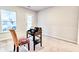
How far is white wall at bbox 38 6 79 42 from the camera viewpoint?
3.88 m

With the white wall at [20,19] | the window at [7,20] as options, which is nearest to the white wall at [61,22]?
the white wall at [20,19]

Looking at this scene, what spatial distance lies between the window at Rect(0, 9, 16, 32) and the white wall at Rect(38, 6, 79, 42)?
2.47 metres

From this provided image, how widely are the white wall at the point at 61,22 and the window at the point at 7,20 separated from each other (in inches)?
97.3

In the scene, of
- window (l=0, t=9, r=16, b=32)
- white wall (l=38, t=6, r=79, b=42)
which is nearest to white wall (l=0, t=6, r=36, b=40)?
window (l=0, t=9, r=16, b=32)

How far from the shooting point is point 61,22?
461 cm

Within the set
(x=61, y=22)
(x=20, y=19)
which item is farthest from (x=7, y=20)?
(x=61, y=22)

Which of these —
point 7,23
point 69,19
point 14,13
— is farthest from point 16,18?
point 69,19

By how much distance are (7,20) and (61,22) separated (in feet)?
11.2

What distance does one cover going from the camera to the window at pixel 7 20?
4.40 meters

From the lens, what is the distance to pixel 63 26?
4473 millimetres

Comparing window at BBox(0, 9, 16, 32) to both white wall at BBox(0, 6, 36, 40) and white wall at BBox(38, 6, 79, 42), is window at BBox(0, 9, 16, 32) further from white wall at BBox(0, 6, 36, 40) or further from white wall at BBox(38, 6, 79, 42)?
white wall at BBox(38, 6, 79, 42)

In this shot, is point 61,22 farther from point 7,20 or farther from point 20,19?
point 7,20
